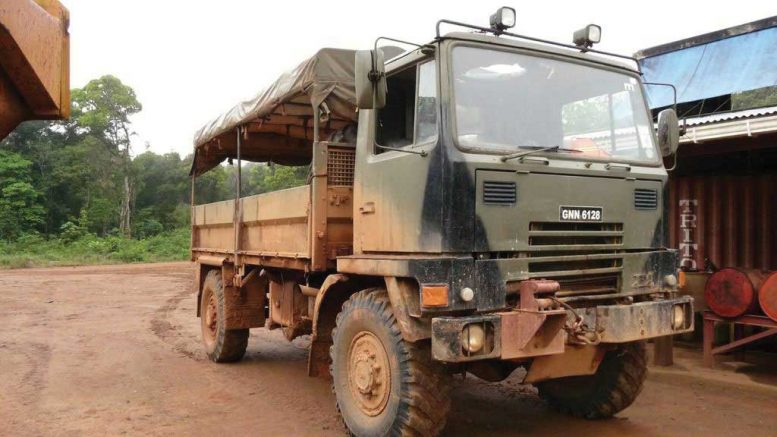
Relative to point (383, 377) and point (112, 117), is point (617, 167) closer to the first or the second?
point (383, 377)

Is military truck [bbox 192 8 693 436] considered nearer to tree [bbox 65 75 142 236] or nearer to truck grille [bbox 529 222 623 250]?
truck grille [bbox 529 222 623 250]

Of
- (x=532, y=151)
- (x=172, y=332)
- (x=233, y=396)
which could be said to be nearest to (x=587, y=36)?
(x=532, y=151)

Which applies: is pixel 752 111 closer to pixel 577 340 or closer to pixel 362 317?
pixel 577 340

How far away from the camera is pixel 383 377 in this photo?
434 cm

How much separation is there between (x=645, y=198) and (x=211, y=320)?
5.56m

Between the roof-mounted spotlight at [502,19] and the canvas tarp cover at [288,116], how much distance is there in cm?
135

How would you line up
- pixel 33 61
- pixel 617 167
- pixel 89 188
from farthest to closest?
1. pixel 89 188
2. pixel 617 167
3. pixel 33 61

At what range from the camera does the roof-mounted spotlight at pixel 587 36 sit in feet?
16.1

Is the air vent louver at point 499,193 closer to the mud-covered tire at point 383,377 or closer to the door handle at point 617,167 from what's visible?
the door handle at point 617,167

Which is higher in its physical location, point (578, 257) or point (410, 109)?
point (410, 109)

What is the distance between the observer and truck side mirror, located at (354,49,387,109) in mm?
4215

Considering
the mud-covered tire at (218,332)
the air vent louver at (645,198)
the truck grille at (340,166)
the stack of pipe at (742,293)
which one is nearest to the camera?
the air vent louver at (645,198)

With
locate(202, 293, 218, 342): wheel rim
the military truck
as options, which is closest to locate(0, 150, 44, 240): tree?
locate(202, 293, 218, 342): wheel rim

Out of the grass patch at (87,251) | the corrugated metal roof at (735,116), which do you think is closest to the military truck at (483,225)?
the corrugated metal roof at (735,116)
